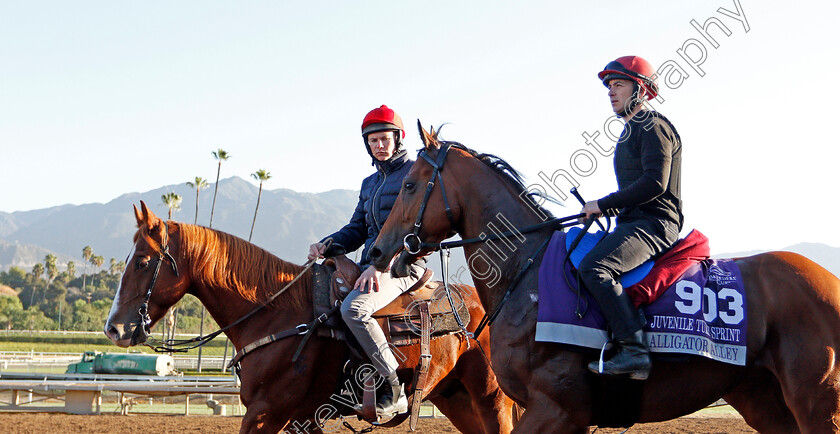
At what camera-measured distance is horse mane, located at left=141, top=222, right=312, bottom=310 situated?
5.78 metres

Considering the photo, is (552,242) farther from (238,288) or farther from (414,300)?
(238,288)

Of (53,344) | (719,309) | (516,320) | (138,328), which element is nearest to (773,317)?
(719,309)

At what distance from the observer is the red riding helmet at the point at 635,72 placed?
4.24 metres

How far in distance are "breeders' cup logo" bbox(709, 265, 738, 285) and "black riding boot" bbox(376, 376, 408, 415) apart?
2.79m

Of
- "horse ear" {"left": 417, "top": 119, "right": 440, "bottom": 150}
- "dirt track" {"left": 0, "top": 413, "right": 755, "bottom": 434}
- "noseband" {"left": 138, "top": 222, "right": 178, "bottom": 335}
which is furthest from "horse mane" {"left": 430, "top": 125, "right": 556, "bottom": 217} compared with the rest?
"dirt track" {"left": 0, "top": 413, "right": 755, "bottom": 434}

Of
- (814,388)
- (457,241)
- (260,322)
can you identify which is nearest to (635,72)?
(457,241)

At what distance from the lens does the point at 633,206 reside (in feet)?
13.2

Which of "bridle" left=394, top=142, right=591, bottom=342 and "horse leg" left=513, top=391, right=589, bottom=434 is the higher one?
"bridle" left=394, top=142, right=591, bottom=342

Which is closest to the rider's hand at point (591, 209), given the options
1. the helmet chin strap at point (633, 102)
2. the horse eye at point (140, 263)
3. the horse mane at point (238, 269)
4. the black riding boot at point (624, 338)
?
the black riding boot at point (624, 338)

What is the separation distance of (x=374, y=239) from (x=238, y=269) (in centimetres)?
128

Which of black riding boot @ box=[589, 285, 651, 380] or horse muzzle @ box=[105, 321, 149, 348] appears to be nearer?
black riding boot @ box=[589, 285, 651, 380]

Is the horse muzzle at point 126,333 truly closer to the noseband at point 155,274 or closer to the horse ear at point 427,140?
the noseband at point 155,274

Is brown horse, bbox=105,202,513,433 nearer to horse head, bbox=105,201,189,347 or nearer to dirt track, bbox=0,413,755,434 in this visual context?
horse head, bbox=105,201,189,347

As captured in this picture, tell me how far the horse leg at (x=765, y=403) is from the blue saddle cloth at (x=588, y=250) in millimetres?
915
